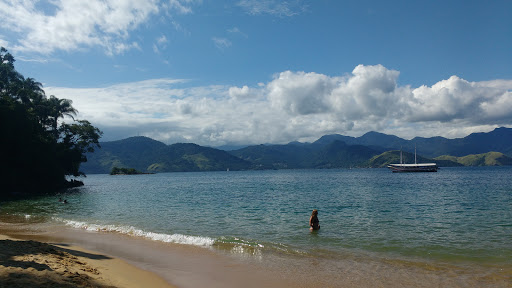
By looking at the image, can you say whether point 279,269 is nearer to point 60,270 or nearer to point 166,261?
point 166,261

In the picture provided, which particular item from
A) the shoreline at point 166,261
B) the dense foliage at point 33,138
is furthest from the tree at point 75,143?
the shoreline at point 166,261

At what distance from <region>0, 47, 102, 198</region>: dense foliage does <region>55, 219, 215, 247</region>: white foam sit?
34717mm

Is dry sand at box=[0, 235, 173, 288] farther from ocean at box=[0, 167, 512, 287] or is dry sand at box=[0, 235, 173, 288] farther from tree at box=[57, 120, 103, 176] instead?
tree at box=[57, 120, 103, 176]

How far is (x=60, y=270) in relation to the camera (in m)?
10.2

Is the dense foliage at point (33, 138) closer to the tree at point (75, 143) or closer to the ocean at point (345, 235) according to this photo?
the tree at point (75, 143)

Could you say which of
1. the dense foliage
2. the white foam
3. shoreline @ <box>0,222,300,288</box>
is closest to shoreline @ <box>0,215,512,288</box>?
shoreline @ <box>0,222,300,288</box>

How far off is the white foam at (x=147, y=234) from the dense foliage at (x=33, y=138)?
3472cm

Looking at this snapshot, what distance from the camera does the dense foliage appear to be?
1993 inches

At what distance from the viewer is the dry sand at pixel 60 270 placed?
347 inches

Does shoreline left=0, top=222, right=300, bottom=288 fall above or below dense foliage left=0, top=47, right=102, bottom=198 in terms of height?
below

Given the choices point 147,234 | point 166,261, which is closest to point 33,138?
point 147,234

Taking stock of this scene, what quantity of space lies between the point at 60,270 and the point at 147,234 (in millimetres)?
11105

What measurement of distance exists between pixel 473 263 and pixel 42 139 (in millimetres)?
73214

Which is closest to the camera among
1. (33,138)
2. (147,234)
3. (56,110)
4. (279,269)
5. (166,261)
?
(279,269)
